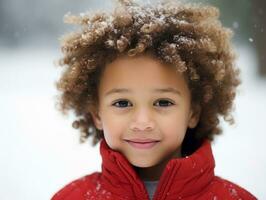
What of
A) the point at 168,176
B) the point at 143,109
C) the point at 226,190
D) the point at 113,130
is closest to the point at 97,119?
the point at 113,130

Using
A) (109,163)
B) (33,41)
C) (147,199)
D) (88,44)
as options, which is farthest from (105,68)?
(33,41)

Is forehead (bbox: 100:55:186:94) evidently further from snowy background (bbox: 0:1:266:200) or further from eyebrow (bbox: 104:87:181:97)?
snowy background (bbox: 0:1:266:200)

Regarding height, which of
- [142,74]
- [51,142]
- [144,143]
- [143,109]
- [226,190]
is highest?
[51,142]

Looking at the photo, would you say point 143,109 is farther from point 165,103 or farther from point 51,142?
point 51,142

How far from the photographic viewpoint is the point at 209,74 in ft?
7.84

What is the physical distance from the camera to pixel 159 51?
7.27ft

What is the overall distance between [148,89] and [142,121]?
4.9 inches

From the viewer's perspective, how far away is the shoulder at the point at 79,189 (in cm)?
233

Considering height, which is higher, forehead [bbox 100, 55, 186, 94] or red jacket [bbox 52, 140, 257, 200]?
forehead [bbox 100, 55, 186, 94]

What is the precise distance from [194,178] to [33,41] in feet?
21.0

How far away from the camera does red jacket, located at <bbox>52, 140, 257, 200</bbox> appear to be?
2162 millimetres

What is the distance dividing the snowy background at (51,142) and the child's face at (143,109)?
0.68 metres

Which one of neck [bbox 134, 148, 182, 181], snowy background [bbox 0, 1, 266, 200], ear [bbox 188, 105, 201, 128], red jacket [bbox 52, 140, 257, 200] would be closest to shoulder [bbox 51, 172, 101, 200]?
red jacket [bbox 52, 140, 257, 200]

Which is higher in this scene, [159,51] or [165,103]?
[159,51]
